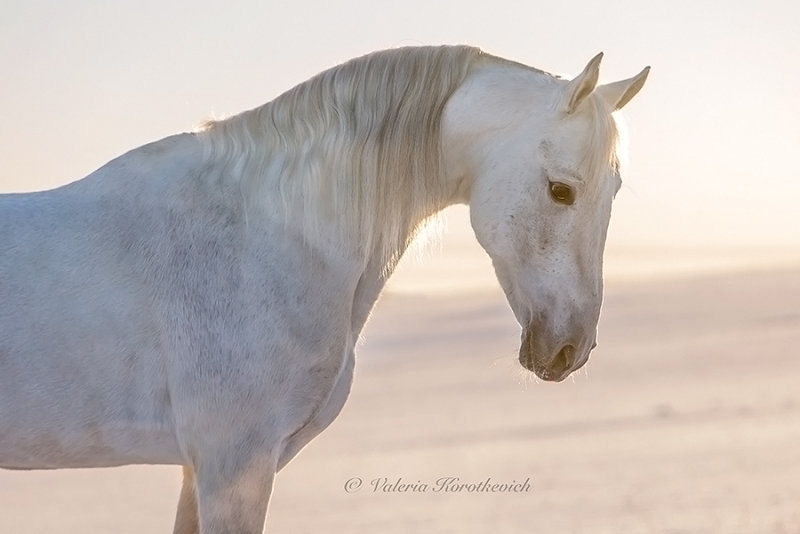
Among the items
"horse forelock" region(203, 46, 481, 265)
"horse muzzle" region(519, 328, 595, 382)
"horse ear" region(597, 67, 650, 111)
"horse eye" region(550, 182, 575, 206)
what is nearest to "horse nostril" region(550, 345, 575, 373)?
"horse muzzle" region(519, 328, 595, 382)

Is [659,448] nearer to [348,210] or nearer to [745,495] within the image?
[745,495]

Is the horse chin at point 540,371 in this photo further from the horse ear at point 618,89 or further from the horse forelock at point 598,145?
the horse ear at point 618,89

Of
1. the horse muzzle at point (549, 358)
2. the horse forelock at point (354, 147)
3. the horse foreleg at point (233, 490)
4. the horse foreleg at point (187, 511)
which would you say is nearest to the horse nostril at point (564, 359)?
the horse muzzle at point (549, 358)

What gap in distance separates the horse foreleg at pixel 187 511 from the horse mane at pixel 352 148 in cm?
86

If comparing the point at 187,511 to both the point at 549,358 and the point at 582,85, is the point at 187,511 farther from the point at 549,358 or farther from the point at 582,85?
the point at 582,85

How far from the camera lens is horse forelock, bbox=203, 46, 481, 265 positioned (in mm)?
3445

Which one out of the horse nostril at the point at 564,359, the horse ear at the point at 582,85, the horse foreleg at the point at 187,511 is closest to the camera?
the horse ear at the point at 582,85

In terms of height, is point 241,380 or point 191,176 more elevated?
point 191,176

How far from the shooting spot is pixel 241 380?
3244 mm

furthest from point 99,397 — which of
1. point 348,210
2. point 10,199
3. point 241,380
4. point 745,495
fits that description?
point 745,495

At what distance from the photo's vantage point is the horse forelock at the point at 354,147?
345 centimetres

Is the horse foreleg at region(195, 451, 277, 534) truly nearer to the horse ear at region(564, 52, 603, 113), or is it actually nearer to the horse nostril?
the horse nostril

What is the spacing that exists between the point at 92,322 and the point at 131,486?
4.82 m

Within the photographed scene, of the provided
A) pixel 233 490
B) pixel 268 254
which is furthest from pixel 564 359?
pixel 233 490
